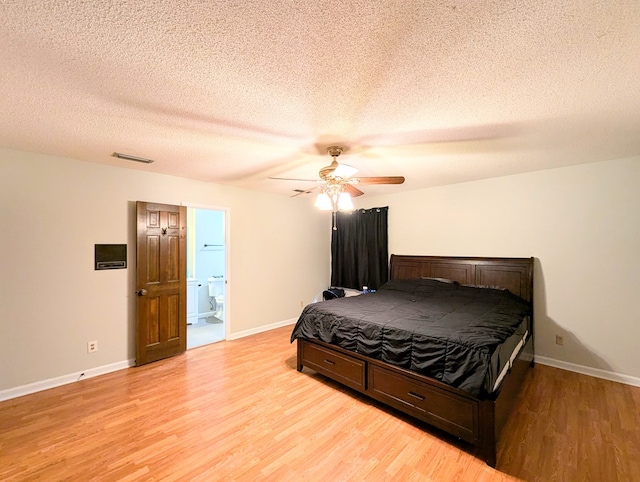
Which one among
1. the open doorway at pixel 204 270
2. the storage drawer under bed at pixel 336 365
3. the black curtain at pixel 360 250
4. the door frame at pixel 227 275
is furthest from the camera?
the open doorway at pixel 204 270

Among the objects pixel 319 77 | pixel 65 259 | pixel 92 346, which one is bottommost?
pixel 92 346

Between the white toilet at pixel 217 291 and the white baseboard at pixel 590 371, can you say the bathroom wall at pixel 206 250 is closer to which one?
the white toilet at pixel 217 291

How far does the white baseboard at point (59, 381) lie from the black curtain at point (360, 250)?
379 cm

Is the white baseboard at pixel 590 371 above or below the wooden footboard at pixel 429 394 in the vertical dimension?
below

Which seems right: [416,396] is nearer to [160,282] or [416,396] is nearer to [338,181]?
[338,181]

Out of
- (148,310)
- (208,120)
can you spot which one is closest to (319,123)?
(208,120)

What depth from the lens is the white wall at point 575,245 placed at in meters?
3.09

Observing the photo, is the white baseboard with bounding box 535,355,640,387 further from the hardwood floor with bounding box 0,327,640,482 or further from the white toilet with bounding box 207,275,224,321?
the white toilet with bounding box 207,275,224,321

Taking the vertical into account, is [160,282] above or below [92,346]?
above

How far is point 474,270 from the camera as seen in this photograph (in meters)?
4.11

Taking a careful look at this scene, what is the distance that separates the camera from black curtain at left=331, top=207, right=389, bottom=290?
5199mm

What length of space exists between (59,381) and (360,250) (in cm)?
462

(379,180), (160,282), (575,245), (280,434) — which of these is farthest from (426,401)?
(160,282)

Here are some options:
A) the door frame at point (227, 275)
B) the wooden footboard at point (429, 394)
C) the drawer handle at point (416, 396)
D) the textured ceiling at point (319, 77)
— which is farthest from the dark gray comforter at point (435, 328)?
the textured ceiling at point (319, 77)
